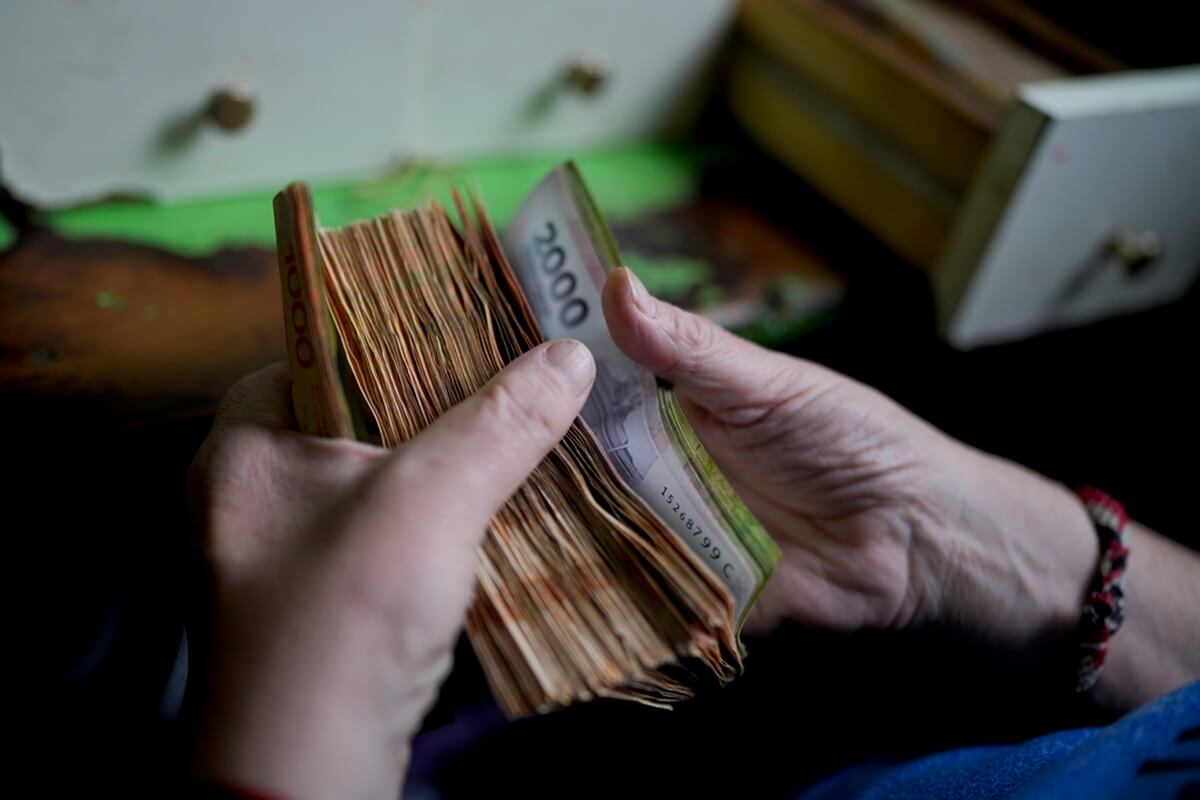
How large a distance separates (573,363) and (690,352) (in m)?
0.14

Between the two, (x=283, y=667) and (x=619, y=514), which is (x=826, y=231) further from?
(x=283, y=667)

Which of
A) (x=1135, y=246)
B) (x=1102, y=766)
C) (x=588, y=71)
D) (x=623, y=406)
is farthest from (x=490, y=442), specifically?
(x=1135, y=246)

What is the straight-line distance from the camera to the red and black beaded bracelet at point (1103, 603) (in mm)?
840

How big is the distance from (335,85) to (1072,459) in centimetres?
112

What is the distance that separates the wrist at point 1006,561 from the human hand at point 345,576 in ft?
1.65

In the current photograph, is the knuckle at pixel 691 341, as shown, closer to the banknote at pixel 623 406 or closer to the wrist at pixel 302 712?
the banknote at pixel 623 406

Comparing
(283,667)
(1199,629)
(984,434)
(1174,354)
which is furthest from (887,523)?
(1174,354)

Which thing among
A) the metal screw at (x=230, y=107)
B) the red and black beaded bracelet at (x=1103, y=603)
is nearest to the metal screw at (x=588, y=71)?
the metal screw at (x=230, y=107)

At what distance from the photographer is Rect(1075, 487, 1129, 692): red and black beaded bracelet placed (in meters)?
0.84

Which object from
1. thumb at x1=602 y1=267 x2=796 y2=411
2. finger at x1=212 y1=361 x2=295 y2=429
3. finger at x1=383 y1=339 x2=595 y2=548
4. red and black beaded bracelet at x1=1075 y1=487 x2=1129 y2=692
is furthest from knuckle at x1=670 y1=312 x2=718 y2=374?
red and black beaded bracelet at x1=1075 y1=487 x2=1129 y2=692

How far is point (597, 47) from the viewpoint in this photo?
3.84ft

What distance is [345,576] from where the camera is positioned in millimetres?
446

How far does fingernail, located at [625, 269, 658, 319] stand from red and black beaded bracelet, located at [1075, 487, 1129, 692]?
0.58 m

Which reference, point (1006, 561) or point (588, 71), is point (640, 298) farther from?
point (588, 71)
